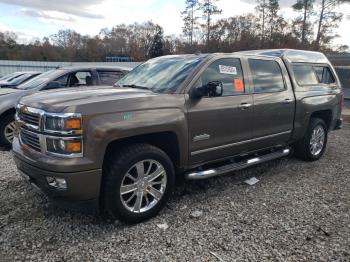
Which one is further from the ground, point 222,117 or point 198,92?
point 198,92

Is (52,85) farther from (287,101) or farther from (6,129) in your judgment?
(287,101)

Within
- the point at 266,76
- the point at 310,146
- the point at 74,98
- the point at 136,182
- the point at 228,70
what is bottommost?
the point at 310,146

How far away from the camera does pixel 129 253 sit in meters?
3.07

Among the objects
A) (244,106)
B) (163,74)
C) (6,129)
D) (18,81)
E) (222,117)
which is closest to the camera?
(222,117)

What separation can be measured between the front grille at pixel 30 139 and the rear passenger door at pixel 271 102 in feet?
9.52

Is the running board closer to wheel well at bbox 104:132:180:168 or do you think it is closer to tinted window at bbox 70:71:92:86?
wheel well at bbox 104:132:180:168

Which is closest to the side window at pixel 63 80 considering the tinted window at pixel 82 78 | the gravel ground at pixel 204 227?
the tinted window at pixel 82 78

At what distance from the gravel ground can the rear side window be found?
1.91 m

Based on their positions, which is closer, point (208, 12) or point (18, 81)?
point (18, 81)

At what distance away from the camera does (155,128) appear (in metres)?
3.55

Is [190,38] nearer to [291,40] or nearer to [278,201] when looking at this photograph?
[291,40]

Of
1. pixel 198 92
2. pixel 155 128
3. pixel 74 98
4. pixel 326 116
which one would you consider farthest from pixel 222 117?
pixel 326 116

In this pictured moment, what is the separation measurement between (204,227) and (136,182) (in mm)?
893

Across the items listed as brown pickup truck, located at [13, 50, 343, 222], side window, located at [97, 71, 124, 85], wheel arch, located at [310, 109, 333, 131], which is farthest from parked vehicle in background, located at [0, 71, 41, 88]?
wheel arch, located at [310, 109, 333, 131]
